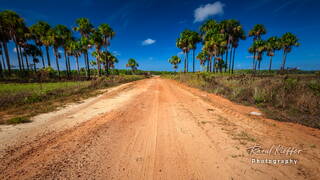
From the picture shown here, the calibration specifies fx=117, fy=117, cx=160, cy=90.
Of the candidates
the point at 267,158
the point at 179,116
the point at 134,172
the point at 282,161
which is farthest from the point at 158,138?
the point at 282,161

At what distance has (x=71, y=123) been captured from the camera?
3.96 meters

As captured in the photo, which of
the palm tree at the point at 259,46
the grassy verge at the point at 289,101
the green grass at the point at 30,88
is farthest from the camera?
the palm tree at the point at 259,46

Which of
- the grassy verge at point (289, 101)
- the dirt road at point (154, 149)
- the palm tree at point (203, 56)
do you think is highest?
the palm tree at point (203, 56)

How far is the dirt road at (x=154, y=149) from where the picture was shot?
1942 millimetres

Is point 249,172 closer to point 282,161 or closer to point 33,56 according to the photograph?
point 282,161

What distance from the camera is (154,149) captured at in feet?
8.54

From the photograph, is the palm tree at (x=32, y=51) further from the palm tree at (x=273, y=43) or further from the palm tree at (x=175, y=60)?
the palm tree at (x=273, y=43)

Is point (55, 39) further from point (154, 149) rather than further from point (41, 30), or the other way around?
point (154, 149)

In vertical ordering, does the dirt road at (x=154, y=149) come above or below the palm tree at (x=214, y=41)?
below

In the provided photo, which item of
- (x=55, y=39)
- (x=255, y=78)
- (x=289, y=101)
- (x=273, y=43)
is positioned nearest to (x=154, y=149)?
(x=289, y=101)

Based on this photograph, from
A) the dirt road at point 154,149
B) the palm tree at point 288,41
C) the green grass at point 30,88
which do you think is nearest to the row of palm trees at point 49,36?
the green grass at point 30,88

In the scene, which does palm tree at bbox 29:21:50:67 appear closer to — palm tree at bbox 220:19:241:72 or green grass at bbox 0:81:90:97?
green grass at bbox 0:81:90:97

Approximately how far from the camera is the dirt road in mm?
1942

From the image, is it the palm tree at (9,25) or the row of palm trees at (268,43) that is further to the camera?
the row of palm trees at (268,43)
